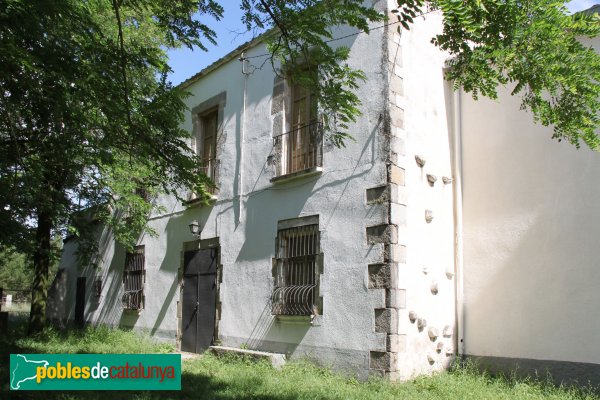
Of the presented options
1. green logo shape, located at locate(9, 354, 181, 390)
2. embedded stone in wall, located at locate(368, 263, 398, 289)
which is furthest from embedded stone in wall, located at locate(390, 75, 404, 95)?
green logo shape, located at locate(9, 354, 181, 390)

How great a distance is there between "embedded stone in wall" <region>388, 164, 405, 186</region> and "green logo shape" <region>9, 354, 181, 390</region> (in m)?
3.78

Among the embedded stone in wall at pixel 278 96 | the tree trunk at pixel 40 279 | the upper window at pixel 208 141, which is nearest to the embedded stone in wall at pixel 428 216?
the embedded stone in wall at pixel 278 96

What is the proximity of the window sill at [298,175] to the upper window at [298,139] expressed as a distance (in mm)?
127

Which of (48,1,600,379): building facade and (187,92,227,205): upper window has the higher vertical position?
(187,92,227,205): upper window

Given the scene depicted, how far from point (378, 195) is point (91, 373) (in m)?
4.40

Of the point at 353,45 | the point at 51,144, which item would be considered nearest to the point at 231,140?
the point at 353,45

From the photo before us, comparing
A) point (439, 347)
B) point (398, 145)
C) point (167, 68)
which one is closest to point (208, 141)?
point (398, 145)

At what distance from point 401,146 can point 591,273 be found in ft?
9.93

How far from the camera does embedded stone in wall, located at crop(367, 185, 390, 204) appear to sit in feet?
24.7

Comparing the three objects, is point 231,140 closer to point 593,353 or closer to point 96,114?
point 96,114

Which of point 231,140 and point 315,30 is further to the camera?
point 231,140

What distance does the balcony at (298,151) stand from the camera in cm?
868

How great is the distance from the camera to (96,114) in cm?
579

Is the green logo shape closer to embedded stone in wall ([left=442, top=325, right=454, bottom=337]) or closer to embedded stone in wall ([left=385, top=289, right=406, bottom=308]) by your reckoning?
embedded stone in wall ([left=385, top=289, right=406, bottom=308])
